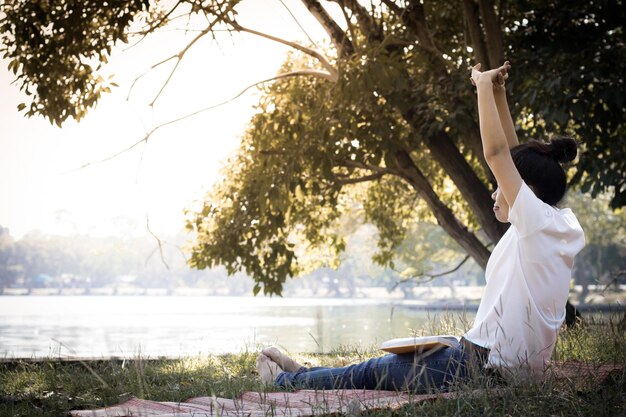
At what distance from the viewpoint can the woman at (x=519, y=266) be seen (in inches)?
129

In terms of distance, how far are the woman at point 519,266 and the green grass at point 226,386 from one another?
0.71 ft

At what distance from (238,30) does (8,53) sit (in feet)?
7.56

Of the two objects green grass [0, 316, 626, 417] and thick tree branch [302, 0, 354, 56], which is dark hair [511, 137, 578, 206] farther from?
thick tree branch [302, 0, 354, 56]

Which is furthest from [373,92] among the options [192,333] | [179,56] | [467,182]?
[192,333]

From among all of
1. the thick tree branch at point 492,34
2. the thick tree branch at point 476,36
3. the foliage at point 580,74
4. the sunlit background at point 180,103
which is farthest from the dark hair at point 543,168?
the thick tree branch at point 476,36

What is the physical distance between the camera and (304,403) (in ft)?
10.9

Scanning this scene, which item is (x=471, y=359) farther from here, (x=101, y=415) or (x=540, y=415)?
(x=101, y=415)

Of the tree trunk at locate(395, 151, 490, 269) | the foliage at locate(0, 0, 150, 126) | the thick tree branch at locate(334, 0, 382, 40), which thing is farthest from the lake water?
the thick tree branch at locate(334, 0, 382, 40)

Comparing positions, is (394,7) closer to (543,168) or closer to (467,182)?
(467,182)

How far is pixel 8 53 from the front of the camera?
7629mm

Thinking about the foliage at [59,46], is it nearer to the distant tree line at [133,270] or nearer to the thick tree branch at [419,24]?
the thick tree branch at [419,24]

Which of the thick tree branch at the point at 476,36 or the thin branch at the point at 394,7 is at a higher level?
the thin branch at the point at 394,7

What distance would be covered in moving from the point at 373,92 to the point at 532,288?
5132mm

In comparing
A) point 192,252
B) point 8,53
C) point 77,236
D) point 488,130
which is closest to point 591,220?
point 192,252
